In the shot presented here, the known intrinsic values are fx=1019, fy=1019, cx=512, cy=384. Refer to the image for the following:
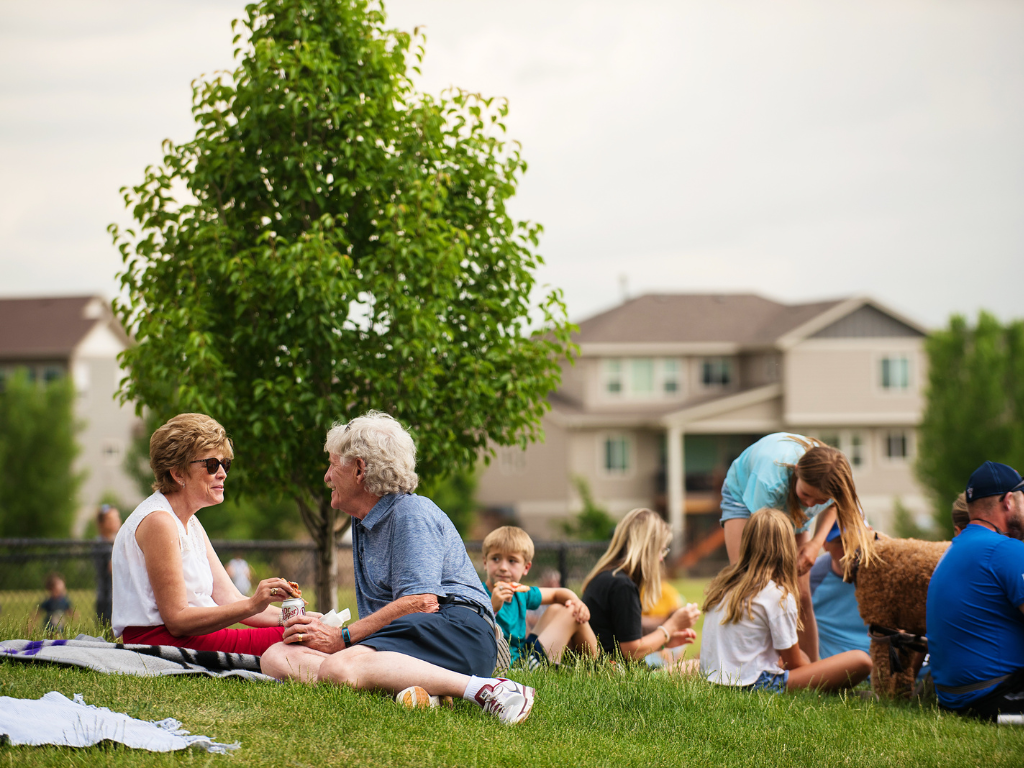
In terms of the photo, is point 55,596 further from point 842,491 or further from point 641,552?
point 842,491

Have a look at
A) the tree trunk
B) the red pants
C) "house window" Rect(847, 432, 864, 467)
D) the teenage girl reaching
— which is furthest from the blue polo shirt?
"house window" Rect(847, 432, 864, 467)

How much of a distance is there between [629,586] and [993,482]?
2.40m

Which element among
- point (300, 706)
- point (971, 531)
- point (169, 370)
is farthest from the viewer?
point (169, 370)

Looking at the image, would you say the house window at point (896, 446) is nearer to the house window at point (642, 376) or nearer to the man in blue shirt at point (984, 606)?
the house window at point (642, 376)

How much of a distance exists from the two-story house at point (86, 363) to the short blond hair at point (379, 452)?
4672 cm

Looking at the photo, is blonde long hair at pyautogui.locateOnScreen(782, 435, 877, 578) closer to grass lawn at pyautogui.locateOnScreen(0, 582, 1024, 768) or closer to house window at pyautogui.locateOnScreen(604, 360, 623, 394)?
grass lawn at pyautogui.locateOnScreen(0, 582, 1024, 768)

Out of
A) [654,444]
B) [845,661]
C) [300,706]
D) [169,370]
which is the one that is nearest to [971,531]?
[845,661]

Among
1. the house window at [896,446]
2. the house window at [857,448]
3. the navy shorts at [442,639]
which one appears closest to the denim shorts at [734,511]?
the navy shorts at [442,639]

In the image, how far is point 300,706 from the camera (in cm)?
466

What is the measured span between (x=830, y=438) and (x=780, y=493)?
3958 cm

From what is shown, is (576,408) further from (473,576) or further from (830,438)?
(473,576)

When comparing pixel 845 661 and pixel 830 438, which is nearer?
pixel 845 661

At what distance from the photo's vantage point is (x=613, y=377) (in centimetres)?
4606

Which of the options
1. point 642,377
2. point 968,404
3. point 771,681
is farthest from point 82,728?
point 968,404
